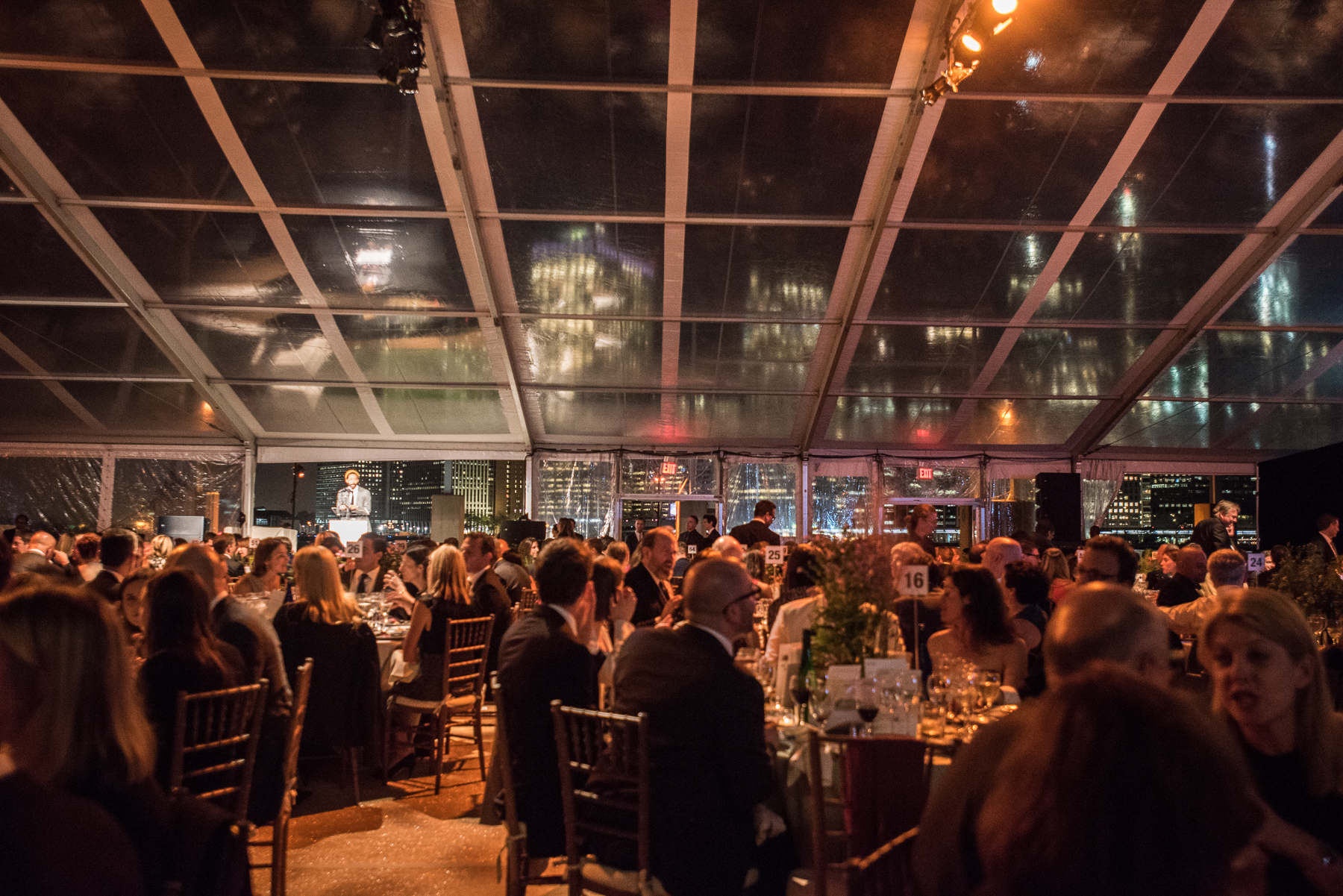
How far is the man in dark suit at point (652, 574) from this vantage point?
6.75 meters

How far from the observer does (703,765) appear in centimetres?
275

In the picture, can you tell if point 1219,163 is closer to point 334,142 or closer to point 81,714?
point 334,142

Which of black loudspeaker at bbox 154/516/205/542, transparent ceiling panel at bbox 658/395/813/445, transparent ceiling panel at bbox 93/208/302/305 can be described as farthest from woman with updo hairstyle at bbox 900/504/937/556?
black loudspeaker at bbox 154/516/205/542

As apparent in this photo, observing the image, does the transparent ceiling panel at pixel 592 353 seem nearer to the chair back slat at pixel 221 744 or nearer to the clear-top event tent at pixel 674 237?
the clear-top event tent at pixel 674 237

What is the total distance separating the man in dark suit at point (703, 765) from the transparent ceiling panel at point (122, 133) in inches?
310

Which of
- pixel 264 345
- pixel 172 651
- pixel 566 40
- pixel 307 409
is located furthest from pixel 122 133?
pixel 172 651

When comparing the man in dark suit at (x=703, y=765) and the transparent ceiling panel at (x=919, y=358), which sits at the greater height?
the transparent ceiling panel at (x=919, y=358)

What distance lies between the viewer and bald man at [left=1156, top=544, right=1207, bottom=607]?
6.70 m

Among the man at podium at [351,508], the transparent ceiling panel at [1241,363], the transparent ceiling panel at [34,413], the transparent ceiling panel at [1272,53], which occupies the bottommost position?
the man at podium at [351,508]

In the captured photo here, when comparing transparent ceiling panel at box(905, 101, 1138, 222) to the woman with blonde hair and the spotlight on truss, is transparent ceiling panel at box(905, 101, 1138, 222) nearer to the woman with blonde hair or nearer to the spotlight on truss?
the spotlight on truss

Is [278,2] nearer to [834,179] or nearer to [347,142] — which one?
[347,142]

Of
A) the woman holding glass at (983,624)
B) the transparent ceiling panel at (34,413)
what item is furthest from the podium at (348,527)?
Answer: the woman holding glass at (983,624)

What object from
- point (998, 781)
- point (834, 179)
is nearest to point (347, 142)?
point (834, 179)

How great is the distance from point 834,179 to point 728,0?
2.17 metres
